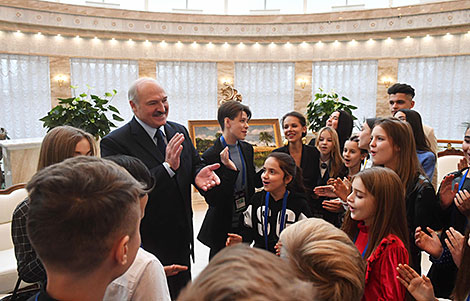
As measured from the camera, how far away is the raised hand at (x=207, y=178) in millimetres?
2699

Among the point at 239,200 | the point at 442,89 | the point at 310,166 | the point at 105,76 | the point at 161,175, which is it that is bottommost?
the point at 239,200

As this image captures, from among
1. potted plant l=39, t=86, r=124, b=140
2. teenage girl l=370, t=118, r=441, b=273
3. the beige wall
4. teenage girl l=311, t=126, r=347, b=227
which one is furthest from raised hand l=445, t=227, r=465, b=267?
the beige wall

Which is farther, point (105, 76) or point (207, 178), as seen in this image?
point (105, 76)

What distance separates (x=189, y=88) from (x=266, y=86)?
3494 mm

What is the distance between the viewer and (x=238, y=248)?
75cm

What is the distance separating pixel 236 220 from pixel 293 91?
12.4 meters

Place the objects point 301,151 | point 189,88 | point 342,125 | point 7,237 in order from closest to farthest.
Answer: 1. point 301,151
2. point 7,237
3. point 342,125
4. point 189,88

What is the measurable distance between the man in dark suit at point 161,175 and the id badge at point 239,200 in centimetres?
61

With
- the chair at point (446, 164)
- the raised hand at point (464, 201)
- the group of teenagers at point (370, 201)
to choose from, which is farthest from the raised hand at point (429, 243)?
the chair at point (446, 164)

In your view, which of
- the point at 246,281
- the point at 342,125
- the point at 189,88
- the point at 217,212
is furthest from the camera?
the point at 189,88

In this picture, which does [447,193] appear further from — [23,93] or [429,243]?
[23,93]

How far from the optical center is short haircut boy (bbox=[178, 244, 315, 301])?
620 mm

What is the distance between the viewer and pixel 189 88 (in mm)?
15070

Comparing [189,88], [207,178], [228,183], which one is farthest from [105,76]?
[207,178]
